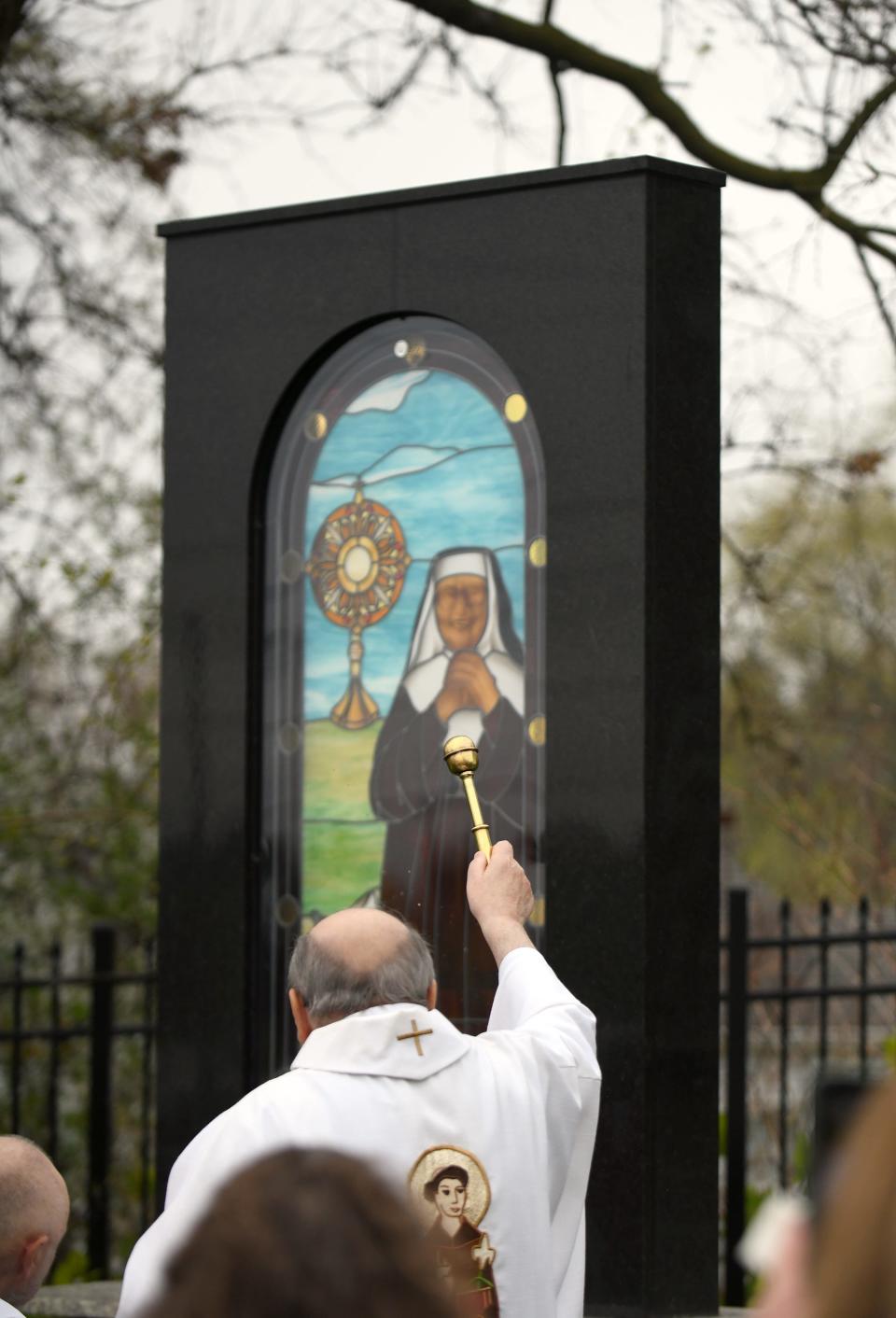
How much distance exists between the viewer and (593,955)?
14.3ft

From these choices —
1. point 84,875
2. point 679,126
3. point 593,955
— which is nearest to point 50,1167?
point 593,955

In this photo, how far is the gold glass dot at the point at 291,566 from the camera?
4.99 meters

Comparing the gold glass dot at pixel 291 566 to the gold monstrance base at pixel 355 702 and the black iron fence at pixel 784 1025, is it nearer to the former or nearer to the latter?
the gold monstrance base at pixel 355 702

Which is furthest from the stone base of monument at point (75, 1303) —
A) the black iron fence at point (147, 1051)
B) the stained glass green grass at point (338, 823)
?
the stained glass green grass at point (338, 823)

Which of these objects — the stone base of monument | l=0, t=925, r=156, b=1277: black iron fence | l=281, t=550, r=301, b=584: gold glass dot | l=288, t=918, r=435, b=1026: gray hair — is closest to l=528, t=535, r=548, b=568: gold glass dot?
l=281, t=550, r=301, b=584: gold glass dot

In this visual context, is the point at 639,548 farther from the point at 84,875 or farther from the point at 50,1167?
the point at 84,875

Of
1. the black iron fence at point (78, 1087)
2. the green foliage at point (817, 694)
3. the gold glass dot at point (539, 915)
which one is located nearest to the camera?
the gold glass dot at point (539, 915)

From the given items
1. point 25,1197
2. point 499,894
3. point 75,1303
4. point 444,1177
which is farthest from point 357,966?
point 75,1303

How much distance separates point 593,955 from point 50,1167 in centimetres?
199

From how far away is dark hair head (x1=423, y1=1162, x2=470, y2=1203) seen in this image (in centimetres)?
310

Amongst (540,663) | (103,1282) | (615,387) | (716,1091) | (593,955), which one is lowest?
(103,1282)

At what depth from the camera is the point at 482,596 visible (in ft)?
15.3

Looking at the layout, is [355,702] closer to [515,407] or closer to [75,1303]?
[515,407]

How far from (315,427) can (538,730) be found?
105 cm
